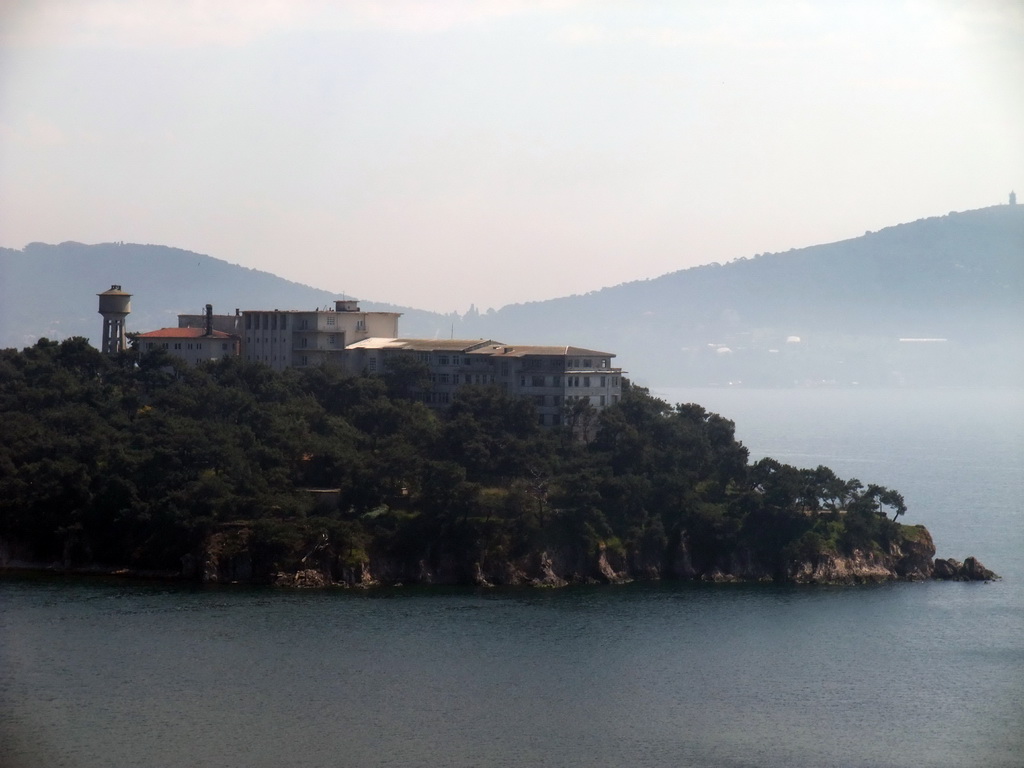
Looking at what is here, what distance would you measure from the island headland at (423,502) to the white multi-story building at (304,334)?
21.7 ft

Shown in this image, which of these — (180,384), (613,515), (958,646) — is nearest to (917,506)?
(613,515)

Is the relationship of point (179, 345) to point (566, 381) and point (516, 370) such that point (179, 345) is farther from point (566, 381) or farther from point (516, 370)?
point (566, 381)

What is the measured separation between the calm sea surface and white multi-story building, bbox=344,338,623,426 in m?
9.27

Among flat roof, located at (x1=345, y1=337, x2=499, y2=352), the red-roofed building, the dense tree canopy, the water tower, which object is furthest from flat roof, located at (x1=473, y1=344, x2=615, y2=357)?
the water tower

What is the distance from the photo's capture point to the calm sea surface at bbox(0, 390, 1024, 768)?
2255 cm

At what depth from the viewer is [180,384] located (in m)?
43.3

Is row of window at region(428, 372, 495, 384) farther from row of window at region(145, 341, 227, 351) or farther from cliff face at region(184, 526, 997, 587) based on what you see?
cliff face at region(184, 526, 997, 587)

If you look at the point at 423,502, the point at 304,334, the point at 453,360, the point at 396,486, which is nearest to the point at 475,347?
the point at 453,360

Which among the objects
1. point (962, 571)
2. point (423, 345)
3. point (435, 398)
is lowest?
point (962, 571)

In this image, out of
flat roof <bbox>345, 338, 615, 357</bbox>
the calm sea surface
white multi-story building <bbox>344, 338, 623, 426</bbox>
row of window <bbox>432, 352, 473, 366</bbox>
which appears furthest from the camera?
row of window <bbox>432, 352, 473, 366</bbox>

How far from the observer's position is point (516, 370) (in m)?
43.2

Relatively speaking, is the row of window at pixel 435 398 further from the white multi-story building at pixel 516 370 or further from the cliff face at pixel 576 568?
the cliff face at pixel 576 568

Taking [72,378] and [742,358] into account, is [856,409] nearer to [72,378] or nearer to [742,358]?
[742,358]

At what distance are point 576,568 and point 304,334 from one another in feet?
53.5
